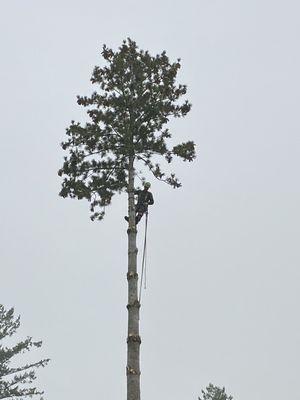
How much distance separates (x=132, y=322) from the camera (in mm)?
10484

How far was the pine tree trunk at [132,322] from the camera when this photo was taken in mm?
9812

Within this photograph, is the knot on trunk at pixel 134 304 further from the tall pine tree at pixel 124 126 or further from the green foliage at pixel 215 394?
the green foliage at pixel 215 394

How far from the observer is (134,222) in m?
12.1

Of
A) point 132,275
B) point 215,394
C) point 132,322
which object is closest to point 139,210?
point 132,275

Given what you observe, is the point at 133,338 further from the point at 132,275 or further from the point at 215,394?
the point at 215,394

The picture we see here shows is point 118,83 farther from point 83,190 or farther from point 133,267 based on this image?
point 133,267

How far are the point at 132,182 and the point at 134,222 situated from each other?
1214 millimetres

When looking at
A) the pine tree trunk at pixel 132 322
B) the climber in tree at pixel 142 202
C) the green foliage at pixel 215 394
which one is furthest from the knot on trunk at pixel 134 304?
the green foliage at pixel 215 394

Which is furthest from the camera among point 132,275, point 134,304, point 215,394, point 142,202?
point 215,394

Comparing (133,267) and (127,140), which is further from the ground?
(127,140)

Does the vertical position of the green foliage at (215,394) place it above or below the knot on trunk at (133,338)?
above

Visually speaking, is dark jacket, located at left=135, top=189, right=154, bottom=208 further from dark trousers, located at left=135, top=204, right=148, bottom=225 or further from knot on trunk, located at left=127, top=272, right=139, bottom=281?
knot on trunk, located at left=127, top=272, right=139, bottom=281

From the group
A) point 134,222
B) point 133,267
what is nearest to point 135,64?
point 134,222

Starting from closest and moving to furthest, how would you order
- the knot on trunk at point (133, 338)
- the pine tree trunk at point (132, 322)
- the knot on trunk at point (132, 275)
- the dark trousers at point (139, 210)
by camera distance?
the pine tree trunk at point (132, 322) < the knot on trunk at point (133, 338) < the knot on trunk at point (132, 275) < the dark trousers at point (139, 210)
